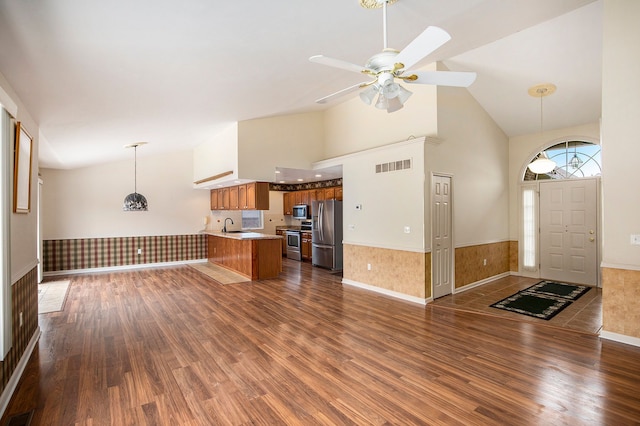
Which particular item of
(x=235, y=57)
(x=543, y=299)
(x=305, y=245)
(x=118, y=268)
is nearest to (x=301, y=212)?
(x=305, y=245)

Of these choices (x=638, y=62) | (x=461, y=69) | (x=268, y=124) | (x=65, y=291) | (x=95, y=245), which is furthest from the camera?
(x=95, y=245)

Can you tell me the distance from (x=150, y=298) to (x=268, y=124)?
12.3 ft

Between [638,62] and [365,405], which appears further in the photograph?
[638,62]

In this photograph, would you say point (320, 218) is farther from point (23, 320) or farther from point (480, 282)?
point (23, 320)

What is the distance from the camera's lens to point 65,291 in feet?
18.8

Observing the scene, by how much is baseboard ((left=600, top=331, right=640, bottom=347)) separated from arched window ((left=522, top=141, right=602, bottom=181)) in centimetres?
356

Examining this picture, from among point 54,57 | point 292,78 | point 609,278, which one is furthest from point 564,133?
point 54,57

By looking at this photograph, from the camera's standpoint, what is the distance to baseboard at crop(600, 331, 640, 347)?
128 inches

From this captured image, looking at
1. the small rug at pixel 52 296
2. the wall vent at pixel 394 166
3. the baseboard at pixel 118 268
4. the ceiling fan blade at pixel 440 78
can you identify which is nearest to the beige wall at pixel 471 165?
the wall vent at pixel 394 166

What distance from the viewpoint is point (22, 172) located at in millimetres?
2834

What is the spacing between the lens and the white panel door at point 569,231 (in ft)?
19.1

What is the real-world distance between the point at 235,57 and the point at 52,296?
5.19 meters

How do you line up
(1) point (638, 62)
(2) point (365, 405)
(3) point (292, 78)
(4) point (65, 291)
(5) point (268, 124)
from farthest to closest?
(5) point (268, 124), (4) point (65, 291), (3) point (292, 78), (1) point (638, 62), (2) point (365, 405)

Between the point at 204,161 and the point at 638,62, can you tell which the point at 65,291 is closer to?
the point at 204,161
